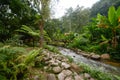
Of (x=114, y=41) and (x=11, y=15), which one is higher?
(x=11, y=15)

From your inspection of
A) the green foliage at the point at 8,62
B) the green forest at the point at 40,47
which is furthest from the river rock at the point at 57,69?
the green foliage at the point at 8,62

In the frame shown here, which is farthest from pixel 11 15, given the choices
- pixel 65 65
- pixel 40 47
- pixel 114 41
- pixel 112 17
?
pixel 114 41

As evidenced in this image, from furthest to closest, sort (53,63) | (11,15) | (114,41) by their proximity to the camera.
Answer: (114,41) < (11,15) < (53,63)

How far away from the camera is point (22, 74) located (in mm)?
4418

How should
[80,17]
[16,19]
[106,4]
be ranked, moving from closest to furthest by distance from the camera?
[16,19], [80,17], [106,4]

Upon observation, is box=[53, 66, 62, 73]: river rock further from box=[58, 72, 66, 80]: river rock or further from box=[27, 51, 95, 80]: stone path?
box=[58, 72, 66, 80]: river rock

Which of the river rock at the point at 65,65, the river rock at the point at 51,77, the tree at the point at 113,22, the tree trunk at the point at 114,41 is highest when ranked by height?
the tree at the point at 113,22

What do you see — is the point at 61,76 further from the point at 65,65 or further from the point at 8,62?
the point at 8,62

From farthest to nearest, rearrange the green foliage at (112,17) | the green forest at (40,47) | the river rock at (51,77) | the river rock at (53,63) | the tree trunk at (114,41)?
1. the tree trunk at (114,41)
2. the green foliage at (112,17)
3. the river rock at (53,63)
4. the river rock at (51,77)
5. the green forest at (40,47)

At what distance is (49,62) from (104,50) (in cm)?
670

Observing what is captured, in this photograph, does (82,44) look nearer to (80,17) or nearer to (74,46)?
(74,46)

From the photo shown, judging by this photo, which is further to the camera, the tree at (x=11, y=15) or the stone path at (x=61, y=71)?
the tree at (x=11, y=15)

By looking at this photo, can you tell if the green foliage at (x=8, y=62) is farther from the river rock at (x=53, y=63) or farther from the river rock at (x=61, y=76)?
the river rock at (x=61, y=76)

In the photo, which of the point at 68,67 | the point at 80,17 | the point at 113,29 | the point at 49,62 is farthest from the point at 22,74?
the point at 80,17
